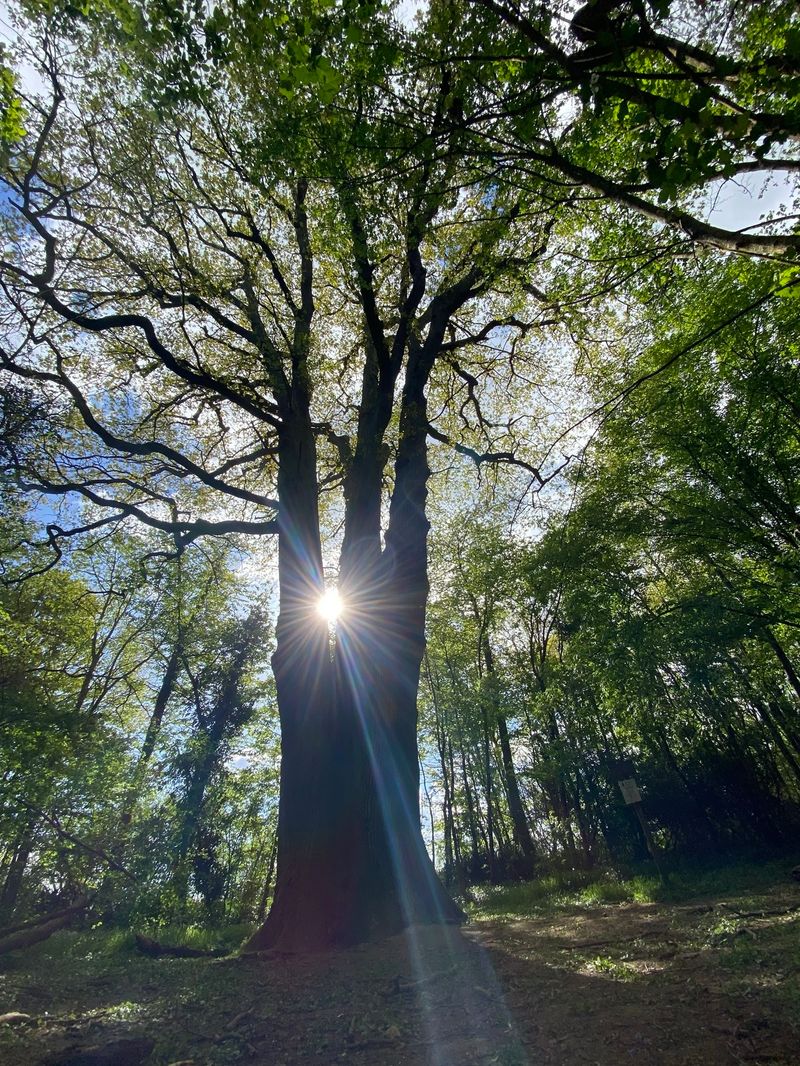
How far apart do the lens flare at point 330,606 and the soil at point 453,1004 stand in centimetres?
354

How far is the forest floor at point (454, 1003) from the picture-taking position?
2.12 metres

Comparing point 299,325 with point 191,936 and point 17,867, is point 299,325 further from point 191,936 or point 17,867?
point 17,867

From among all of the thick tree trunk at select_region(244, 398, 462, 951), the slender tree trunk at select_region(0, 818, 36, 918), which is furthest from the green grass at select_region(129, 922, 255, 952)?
the thick tree trunk at select_region(244, 398, 462, 951)

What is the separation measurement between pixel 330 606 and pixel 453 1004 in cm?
438

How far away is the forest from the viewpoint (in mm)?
2766

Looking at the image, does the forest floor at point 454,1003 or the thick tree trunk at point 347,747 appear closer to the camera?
the forest floor at point 454,1003

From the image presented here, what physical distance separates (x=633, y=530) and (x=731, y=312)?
13.1 ft

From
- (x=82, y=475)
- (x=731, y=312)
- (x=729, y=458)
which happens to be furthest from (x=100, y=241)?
(x=729, y=458)

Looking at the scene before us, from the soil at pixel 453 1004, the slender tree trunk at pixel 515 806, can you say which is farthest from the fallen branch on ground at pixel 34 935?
the slender tree trunk at pixel 515 806

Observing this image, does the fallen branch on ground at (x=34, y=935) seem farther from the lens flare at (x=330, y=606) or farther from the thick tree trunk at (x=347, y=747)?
the lens flare at (x=330, y=606)

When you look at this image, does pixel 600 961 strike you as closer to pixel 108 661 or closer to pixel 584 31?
pixel 584 31

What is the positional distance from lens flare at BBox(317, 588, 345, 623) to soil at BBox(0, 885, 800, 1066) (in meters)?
3.54

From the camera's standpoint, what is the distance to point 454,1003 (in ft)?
9.45

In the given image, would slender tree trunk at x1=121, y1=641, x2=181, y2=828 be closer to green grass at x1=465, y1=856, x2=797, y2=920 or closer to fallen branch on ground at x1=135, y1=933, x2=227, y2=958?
fallen branch on ground at x1=135, y1=933, x2=227, y2=958
